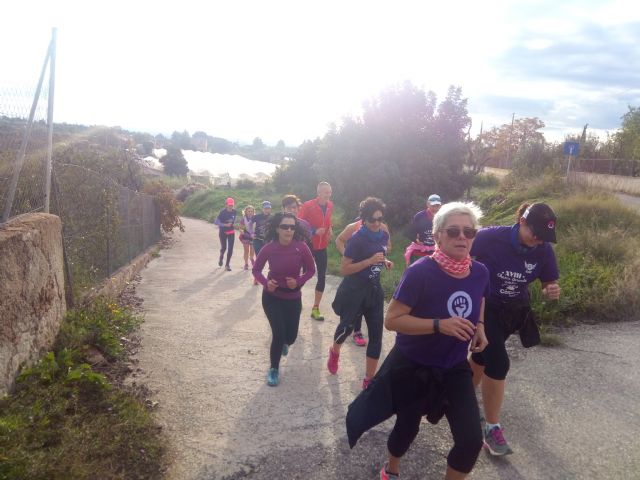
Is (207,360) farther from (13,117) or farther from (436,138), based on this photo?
(436,138)

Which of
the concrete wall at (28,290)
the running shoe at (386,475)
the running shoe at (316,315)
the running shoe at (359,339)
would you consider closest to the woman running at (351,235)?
the running shoe at (359,339)

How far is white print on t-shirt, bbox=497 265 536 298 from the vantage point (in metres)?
3.52

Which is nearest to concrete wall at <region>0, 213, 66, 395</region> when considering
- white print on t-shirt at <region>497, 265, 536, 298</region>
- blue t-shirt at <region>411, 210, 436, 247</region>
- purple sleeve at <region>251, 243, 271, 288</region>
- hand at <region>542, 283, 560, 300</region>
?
purple sleeve at <region>251, 243, 271, 288</region>

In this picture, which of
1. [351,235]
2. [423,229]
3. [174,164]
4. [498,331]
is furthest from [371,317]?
[174,164]

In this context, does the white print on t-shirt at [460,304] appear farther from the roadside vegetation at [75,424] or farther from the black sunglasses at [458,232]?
the roadside vegetation at [75,424]

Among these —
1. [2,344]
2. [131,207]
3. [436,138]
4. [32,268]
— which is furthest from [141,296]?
[436,138]

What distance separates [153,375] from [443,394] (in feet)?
10.3

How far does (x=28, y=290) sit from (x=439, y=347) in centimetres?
351

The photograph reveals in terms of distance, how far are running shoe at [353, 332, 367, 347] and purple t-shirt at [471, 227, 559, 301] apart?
8.26ft

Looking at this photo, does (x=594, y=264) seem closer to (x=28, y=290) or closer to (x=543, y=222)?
(x=543, y=222)

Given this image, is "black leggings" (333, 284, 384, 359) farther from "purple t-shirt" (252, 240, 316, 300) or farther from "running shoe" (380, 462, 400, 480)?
"running shoe" (380, 462, 400, 480)

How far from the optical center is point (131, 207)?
10.9 meters

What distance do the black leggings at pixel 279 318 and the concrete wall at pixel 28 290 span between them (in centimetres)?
201

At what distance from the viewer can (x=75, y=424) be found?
11.3ft
